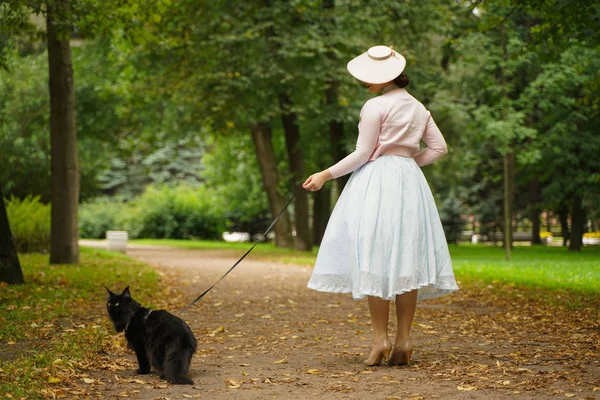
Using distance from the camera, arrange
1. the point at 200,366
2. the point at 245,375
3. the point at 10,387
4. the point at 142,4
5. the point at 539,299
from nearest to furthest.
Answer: the point at 10,387
the point at 245,375
the point at 200,366
the point at 539,299
the point at 142,4

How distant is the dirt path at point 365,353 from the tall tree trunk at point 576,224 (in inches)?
696

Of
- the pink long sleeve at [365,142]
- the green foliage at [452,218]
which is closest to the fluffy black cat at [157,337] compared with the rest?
the pink long sleeve at [365,142]

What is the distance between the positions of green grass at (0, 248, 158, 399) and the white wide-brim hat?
300 centimetres

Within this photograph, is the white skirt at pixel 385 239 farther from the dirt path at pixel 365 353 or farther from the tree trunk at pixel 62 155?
the tree trunk at pixel 62 155

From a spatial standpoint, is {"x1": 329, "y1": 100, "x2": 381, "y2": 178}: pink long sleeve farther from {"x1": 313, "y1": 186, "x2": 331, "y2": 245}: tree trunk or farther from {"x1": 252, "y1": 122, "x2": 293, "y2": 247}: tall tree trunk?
{"x1": 313, "y1": 186, "x2": 331, "y2": 245}: tree trunk

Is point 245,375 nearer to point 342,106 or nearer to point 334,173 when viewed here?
point 334,173

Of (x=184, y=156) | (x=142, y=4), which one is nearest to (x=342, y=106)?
(x=142, y=4)

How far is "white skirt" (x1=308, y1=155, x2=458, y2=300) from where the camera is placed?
634cm

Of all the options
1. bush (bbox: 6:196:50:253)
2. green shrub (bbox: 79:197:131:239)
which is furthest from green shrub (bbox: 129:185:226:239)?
bush (bbox: 6:196:50:253)

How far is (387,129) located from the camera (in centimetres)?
653

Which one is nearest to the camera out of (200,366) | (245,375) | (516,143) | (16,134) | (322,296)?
(245,375)

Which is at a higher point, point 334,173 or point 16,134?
point 16,134

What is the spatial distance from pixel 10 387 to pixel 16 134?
22599 mm

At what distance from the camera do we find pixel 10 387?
5.47m
